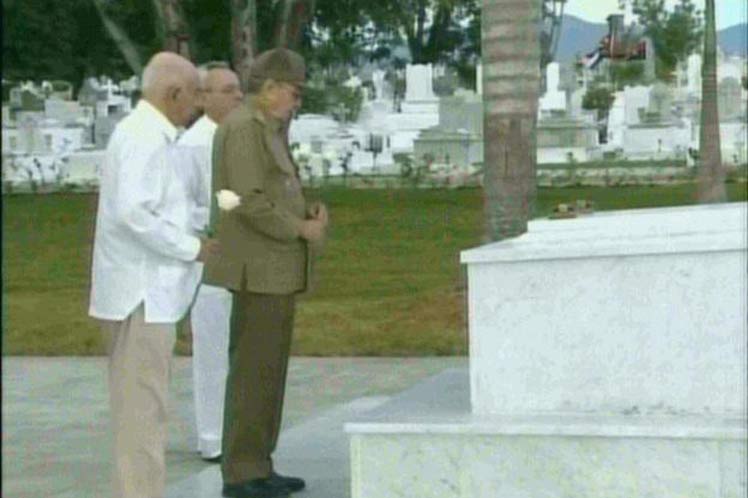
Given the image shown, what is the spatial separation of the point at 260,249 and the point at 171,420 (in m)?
2.99

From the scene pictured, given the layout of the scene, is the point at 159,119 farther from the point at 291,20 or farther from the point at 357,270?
the point at 357,270

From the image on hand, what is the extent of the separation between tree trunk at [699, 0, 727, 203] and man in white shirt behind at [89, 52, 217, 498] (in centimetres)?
1119

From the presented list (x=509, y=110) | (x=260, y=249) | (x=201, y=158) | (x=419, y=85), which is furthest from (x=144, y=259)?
(x=419, y=85)

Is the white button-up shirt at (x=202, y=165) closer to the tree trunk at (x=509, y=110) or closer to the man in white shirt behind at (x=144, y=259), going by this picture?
the man in white shirt behind at (x=144, y=259)

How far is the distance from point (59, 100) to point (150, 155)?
43.4m

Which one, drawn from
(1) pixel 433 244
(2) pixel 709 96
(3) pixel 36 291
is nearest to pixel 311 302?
(3) pixel 36 291

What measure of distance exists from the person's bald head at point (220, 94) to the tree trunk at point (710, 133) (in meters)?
9.57

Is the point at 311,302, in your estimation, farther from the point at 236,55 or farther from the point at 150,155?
the point at 150,155

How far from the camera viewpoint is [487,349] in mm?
6043

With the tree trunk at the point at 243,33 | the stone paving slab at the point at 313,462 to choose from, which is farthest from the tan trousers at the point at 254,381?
the tree trunk at the point at 243,33

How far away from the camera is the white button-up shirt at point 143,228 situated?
6047mm

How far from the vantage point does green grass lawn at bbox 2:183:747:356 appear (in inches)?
527

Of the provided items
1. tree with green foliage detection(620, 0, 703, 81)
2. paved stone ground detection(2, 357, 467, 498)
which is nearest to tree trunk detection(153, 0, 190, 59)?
paved stone ground detection(2, 357, 467, 498)

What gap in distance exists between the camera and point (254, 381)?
7062 millimetres
